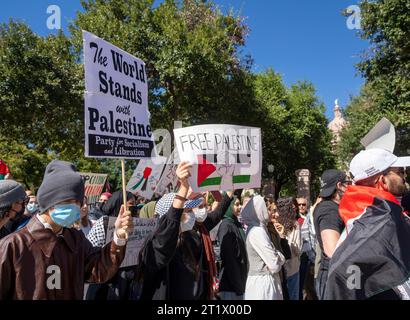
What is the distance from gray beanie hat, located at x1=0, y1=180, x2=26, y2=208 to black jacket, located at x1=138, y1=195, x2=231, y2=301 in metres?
1.13

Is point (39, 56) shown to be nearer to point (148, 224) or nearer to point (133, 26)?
point (133, 26)

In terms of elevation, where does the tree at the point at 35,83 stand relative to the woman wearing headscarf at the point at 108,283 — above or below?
above

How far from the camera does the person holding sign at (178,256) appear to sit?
370 centimetres

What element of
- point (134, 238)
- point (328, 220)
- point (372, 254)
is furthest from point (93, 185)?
point (372, 254)

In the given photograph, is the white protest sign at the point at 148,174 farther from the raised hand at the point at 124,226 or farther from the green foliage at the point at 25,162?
the green foliage at the point at 25,162

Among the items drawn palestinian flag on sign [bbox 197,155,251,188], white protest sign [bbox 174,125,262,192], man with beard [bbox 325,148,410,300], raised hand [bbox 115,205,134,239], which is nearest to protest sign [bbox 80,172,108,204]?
white protest sign [bbox 174,125,262,192]

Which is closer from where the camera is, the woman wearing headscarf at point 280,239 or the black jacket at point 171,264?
the black jacket at point 171,264

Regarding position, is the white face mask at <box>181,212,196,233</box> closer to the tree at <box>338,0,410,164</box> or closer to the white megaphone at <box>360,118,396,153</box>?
the white megaphone at <box>360,118,396,153</box>

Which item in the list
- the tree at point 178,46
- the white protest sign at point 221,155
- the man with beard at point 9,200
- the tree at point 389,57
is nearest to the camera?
the man with beard at point 9,200

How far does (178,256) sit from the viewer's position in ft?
13.5

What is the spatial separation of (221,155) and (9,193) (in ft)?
7.28

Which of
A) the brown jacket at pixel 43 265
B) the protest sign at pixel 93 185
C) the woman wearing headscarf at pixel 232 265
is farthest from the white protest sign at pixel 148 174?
the protest sign at pixel 93 185

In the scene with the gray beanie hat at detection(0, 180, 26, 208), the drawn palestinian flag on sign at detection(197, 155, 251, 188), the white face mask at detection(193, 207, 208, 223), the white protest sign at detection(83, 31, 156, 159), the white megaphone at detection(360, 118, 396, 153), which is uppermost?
the white protest sign at detection(83, 31, 156, 159)

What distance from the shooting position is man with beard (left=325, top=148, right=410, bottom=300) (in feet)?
8.28
